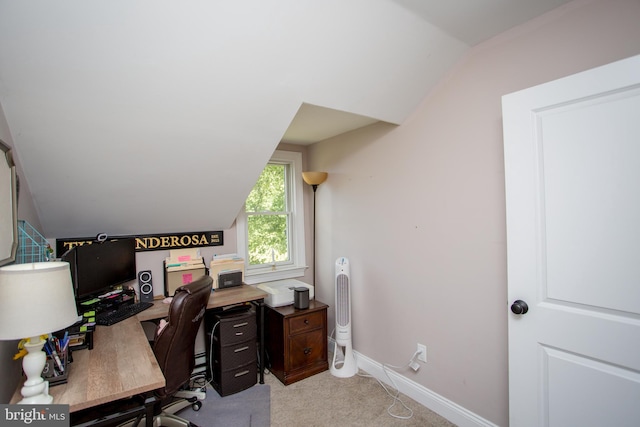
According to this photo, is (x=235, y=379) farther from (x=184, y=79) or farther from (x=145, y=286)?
(x=184, y=79)

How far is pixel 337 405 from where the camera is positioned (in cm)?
246

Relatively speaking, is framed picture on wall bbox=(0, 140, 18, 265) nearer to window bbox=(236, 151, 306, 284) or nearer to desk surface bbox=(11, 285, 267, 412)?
desk surface bbox=(11, 285, 267, 412)

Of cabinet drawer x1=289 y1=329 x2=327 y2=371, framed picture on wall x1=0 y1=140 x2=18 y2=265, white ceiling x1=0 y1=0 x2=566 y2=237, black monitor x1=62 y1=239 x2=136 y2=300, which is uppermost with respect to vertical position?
white ceiling x1=0 y1=0 x2=566 y2=237

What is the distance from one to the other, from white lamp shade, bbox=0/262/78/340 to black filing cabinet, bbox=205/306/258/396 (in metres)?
1.55

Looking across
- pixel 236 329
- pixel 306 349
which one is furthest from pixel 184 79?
pixel 306 349

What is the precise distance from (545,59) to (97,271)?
302cm

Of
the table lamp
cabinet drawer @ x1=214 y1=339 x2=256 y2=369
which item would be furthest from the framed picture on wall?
cabinet drawer @ x1=214 y1=339 x2=256 y2=369

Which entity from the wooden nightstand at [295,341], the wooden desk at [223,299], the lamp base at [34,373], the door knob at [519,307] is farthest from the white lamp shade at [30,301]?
the door knob at [519,307]

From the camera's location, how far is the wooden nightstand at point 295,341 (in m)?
2.79

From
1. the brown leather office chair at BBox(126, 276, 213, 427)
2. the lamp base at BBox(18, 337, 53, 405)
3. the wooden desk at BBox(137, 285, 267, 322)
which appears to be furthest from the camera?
the wooden desk at BBox(137, 285, 267, 322)

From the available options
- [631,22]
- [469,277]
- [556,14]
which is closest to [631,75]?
[631,22]

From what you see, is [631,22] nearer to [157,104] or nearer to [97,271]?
[157,104]

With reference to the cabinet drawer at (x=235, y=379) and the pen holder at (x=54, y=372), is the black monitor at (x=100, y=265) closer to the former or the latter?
the pen holder at (x=54, y=372)

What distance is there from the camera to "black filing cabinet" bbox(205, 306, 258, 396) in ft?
8.57
